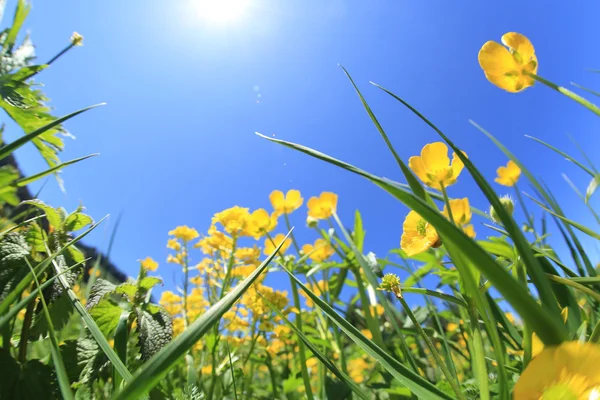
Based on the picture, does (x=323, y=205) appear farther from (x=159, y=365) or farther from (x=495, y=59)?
(x=159, y=365)

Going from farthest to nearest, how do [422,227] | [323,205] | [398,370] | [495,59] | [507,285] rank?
[323,205], [495,59], [422,227], [398,370], [507,285]

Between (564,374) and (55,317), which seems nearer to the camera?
(564,374)

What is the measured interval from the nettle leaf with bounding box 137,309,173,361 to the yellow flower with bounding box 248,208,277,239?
1.99 feet

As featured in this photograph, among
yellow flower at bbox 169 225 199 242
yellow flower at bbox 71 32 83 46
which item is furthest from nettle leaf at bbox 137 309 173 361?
yellow flower at bbox 169 225 199 242

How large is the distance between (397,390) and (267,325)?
2.49 feet

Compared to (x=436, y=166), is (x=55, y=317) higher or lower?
higher

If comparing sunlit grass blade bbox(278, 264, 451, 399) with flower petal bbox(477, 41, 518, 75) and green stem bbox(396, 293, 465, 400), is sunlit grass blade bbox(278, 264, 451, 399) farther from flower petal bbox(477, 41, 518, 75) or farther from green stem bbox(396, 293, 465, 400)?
flower petal bbox(477, 41, 518, 75)

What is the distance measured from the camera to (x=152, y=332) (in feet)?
2.66

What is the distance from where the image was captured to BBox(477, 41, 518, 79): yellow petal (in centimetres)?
71

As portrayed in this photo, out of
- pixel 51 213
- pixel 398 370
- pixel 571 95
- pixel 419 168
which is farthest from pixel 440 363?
pixel 51 213

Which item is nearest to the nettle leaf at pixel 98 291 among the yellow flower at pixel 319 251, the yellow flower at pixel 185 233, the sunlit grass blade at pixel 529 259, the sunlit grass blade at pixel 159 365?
the sunlit grass blade at pixel 159 365

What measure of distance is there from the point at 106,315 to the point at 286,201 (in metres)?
1.01

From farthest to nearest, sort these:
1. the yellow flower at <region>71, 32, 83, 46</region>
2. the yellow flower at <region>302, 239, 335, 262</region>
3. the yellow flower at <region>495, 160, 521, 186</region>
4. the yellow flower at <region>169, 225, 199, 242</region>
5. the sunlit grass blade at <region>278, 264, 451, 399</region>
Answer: the yellow flower at <region>169, 225, 199, 242</region> < the yellow flower at <region>495, 160, 521, 186</region> < the yellow flower at <region>302, 239, 335, 262</region> < the yellow flower at <region>71, 32, 83, 46</region> < the sunlit grass blade at <region>278, 264, 451, 399</region>

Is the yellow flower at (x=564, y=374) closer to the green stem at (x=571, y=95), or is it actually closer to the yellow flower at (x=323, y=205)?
the green stem at (x=571, y=95)
